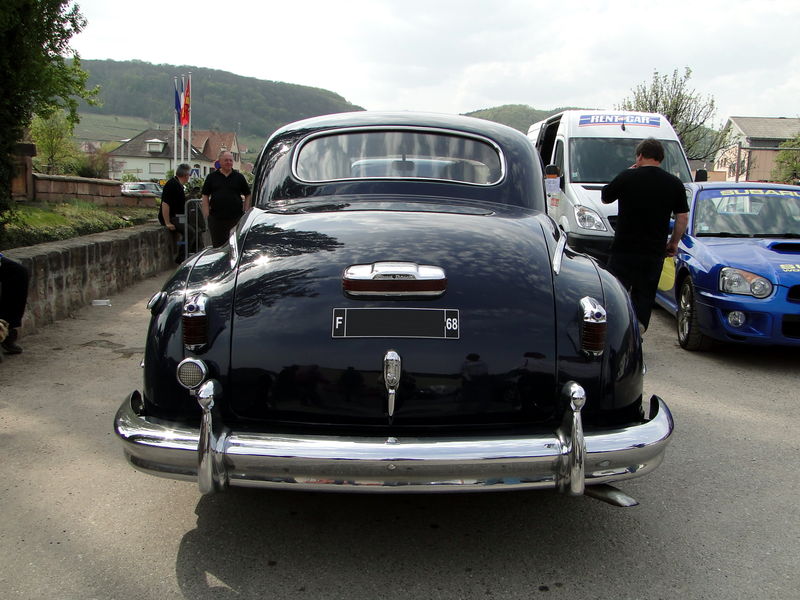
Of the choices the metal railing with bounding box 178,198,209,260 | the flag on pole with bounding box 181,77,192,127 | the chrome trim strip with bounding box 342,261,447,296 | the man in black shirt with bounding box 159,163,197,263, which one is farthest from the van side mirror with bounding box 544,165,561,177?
the flag on pole with bounding box 181,77,192,127

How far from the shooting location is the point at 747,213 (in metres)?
7.16

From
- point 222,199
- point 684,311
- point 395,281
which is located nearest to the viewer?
point 395,281

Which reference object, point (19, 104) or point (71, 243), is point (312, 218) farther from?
point (19, 104)

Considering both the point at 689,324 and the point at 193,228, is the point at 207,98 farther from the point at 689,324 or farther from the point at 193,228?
the point at 689,324

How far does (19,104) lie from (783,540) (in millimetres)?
8358

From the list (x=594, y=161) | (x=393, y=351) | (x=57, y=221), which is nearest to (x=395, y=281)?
(x=393, y=351)

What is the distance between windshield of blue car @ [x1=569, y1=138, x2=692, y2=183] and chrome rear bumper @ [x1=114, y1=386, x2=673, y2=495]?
7742 mm

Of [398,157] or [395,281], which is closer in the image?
[395,281]

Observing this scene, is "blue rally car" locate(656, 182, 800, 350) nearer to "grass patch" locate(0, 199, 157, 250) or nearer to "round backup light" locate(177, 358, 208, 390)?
"round backup light" locate(177, 358, 208, 390)

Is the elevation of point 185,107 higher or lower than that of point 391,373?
higher

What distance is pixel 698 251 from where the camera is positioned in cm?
664

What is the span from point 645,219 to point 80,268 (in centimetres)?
588

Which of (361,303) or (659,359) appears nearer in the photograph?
(361,303)

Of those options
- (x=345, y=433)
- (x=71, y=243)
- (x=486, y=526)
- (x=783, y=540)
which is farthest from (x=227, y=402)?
(x=71, y=243)
